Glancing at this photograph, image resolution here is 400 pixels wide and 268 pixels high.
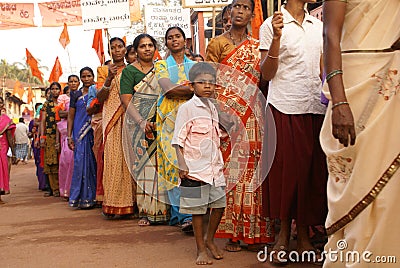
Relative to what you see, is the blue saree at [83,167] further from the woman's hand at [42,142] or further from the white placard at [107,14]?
the woman's hand at [42,142]

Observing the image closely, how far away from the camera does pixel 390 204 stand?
8.39 feet

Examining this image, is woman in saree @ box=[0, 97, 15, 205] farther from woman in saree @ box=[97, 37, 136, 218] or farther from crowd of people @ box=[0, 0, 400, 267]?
woman in saree @ box=[97, 37, 136, 218]

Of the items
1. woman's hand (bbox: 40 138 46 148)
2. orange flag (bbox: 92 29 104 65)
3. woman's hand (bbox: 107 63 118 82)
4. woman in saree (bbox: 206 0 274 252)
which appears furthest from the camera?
woman's hand (bbox: 40 138 46 148)

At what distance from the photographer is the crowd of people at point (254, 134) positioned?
8.86 ft

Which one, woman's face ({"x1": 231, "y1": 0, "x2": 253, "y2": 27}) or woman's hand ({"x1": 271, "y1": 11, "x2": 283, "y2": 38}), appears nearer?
woman's hand ({"x1": 271, "y1": 11, "x2": 283, "y2": 38})

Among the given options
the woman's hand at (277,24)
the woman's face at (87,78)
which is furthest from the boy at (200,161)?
the woman's face at (87,78)

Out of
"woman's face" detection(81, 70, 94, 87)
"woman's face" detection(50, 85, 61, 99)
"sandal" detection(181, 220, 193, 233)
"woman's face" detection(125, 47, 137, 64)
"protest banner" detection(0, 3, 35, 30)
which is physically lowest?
"sandal" detection(181, 220, 193, 233)

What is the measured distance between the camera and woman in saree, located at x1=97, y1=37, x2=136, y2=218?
6.92 m

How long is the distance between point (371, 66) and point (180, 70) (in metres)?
3.28

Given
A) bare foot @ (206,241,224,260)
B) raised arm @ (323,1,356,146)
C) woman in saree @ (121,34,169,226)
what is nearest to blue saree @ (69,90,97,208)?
woman in saree @ (121,34,169,226)

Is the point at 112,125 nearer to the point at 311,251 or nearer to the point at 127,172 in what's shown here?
the point at 127,172

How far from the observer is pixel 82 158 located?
8156 mm

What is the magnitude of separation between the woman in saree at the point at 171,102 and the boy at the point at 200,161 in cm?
105

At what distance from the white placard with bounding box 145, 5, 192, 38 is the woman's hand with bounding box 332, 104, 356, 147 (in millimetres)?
8384
